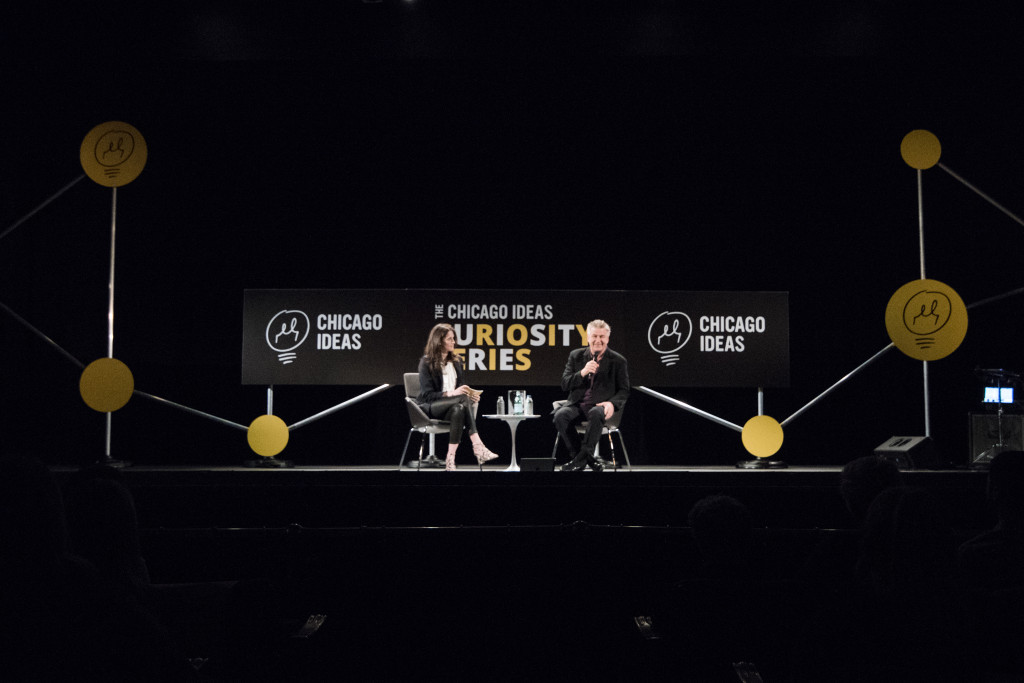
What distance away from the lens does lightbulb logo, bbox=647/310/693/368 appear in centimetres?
644

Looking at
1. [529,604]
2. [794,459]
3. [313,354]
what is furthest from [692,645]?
[794,459]

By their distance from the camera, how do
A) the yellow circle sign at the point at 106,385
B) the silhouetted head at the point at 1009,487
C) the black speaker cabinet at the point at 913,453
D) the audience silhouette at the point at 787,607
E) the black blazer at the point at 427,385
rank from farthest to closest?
the black blazer at the point at 427,385, the yellow circle sign at the point at 106,385, the black speaker cabinet at the point at 913,453, the silhouetted head at the point at 1009,487, the audience silhouette at the point at 787,607

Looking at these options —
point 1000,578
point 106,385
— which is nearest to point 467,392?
point 106,385

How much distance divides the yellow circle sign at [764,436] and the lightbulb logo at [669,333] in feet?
2.60

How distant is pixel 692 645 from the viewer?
5.88ft

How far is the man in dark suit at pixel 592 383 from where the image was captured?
591cm

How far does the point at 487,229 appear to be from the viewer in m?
7.08

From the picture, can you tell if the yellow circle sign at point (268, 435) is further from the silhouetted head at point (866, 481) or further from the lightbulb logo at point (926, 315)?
the silhouetted head at point (866, 481)

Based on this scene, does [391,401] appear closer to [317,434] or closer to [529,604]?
[317,434]

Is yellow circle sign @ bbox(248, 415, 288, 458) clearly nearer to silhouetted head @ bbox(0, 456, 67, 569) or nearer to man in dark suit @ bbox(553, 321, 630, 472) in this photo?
man in dark suit @ bbox(553, 321, 630, 472)

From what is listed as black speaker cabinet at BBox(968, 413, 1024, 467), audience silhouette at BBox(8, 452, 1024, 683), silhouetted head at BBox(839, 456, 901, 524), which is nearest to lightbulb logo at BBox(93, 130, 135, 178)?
audience silhouette at BBox(8, 452, 1024, 683)

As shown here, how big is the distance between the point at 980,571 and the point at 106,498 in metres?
2.03

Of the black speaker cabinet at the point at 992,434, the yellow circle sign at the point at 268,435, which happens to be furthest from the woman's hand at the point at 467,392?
the black speaker cabinet at the point at 992,434

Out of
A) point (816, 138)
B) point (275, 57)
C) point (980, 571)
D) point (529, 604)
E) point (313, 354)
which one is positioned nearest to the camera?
point (980, 571)
